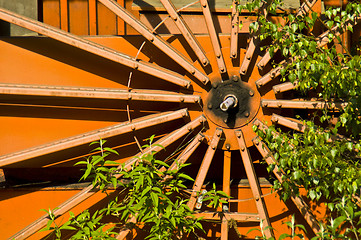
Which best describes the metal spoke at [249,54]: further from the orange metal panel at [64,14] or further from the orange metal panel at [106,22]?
the orange metal panel at [64,14]

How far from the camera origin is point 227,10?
18.8 ft

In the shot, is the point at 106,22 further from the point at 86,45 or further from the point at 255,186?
the point at 255,186

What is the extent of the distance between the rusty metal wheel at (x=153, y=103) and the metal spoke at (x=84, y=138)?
0.03 ft

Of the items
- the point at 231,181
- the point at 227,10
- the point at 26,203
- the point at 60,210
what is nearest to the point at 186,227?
the point at 231,181

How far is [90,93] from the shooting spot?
5.22 meters

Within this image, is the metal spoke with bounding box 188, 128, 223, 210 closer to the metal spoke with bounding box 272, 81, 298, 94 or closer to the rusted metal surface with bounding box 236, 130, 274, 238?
the rusted metal surface with bounding box 236, 130, 274, 238

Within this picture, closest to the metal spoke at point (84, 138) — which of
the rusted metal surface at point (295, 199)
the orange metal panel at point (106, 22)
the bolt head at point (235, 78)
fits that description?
the bolt head at point (235, 78)

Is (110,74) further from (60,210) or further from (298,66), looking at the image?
(298,66)

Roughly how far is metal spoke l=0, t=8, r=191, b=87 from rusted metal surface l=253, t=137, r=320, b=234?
99cm

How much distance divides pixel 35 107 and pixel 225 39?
2.16m

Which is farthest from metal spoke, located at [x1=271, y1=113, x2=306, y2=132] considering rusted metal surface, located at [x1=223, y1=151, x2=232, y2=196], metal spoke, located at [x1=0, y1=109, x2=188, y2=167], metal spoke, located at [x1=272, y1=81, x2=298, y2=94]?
metal spoke, located at [x1=0, y1=109, x2=188, y2=167]

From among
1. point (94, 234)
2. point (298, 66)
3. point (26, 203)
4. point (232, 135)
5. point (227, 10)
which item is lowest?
point (94, 234)

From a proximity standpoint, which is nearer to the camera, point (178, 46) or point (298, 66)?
point (298, 66)

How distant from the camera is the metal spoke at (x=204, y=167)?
5277mm
